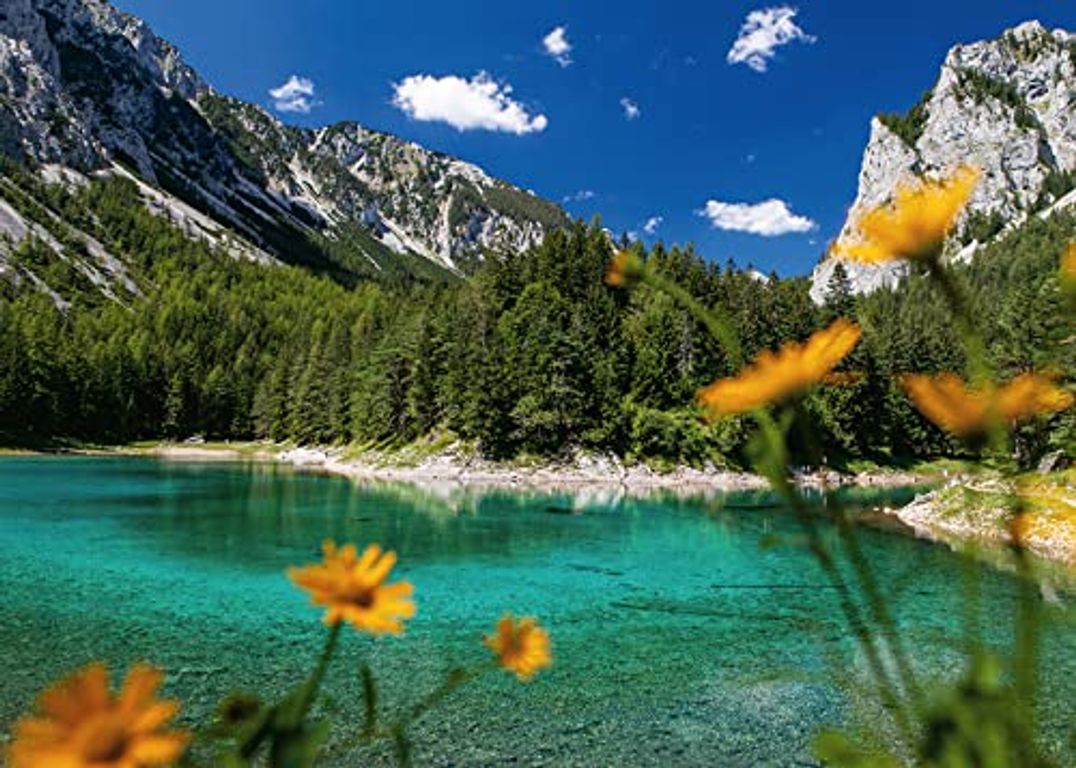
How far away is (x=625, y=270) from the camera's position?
1003mm

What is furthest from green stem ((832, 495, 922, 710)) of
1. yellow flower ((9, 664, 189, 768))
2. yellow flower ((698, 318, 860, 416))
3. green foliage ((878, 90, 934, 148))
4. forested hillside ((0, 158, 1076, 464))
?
green foliage ((878, 90, 934, 148))

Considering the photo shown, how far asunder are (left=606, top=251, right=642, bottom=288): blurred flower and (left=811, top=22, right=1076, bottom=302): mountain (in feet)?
487

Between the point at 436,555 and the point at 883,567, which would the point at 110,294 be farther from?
the point at 883,567

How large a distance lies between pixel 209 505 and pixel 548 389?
956 inches

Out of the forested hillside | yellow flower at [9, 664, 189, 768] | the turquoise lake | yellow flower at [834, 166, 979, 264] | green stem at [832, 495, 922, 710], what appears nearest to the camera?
yellow flower at [9, 664, 189, 768]

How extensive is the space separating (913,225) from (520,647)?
2.71 feet

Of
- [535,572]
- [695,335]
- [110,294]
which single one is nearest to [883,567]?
[535,572]

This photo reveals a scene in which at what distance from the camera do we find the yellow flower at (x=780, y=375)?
81cm

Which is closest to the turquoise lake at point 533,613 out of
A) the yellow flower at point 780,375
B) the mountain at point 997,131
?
the yellow flower at point 780,375

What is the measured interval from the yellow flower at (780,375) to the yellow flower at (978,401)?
121 mm

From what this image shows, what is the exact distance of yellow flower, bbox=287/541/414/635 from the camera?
0.80 meters

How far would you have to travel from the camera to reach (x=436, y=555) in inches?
812

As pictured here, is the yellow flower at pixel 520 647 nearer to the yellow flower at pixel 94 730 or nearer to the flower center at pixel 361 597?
the flower center at pixel 361 597

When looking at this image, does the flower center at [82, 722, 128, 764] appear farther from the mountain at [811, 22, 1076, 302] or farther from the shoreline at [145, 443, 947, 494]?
the mountain at [811, 22, 1076, 302]
